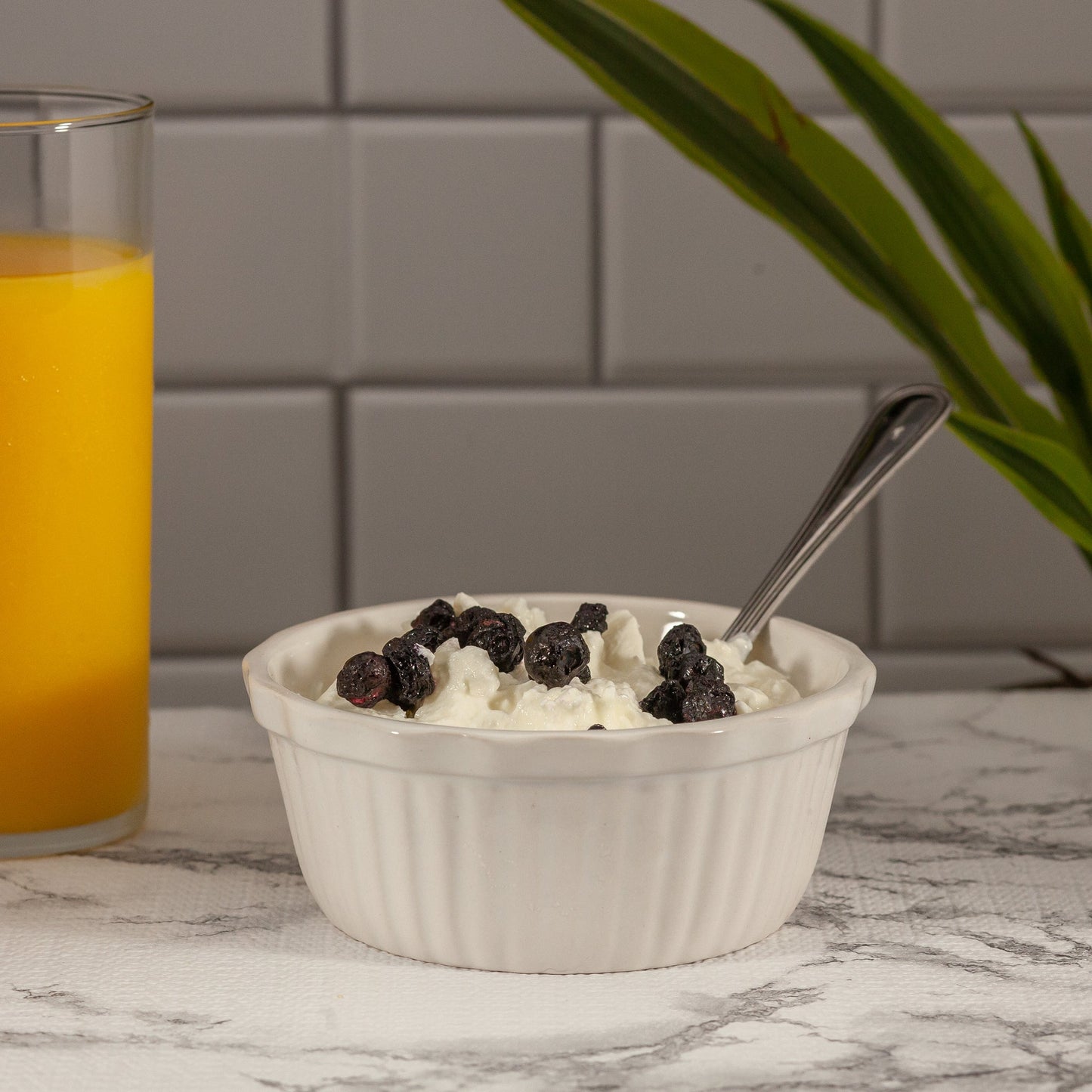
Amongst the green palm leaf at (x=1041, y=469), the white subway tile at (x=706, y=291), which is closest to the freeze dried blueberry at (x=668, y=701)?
the green palm leaf at (x=1041, y=469)

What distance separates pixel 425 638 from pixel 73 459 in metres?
0.13

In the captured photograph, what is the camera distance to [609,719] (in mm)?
440

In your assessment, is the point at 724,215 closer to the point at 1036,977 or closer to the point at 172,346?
the point at 172,346

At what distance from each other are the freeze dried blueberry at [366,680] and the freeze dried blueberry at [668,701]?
77 millimetres

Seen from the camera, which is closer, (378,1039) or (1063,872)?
(378,1039)

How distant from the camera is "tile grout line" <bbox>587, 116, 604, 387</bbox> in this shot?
3.24 ft

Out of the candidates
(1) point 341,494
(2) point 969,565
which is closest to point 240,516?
(1) point 341,494

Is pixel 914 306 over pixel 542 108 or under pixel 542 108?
under

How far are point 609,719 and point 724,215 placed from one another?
63 centimetres

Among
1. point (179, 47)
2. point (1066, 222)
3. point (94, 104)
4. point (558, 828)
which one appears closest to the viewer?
point (558, 828)

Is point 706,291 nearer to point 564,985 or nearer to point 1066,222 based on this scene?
point 1066,222

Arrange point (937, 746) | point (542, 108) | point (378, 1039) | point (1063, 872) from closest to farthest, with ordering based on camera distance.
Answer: point (378, 1039), point (1063, 872), point (937, 746), point (542, 108)

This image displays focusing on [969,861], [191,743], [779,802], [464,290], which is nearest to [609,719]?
[779,802]

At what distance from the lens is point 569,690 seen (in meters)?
0.44
